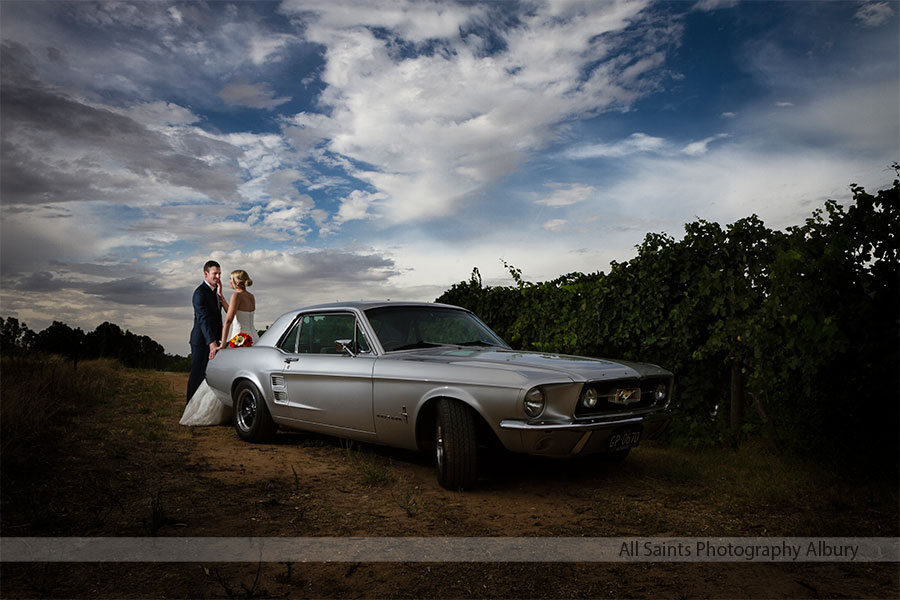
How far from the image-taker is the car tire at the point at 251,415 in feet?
22.7

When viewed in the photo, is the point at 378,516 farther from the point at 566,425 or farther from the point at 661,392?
the point at 661,392

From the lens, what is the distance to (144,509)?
434 centimetres

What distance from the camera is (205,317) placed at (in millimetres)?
8586

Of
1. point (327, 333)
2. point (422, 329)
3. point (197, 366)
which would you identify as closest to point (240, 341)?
point (197, 366)

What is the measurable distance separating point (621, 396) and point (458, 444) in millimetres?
1289

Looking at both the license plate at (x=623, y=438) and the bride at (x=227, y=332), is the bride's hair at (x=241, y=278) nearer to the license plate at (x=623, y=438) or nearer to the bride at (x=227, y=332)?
the bride at (x=227, y=332)

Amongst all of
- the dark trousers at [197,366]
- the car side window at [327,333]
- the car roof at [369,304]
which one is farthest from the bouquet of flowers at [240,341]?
the car roof at [369,304]

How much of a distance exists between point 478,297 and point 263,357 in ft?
13.4

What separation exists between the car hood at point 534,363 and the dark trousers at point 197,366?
4.38 m

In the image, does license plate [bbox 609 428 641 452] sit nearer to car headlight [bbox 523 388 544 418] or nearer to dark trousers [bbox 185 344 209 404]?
car headlight [bbox 523 388 544 418]

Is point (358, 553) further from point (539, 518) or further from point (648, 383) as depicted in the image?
point (648, 383)

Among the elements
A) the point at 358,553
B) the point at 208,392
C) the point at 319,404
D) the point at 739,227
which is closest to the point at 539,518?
the point at 358,553

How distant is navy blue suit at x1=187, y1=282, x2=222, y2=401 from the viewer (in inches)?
338

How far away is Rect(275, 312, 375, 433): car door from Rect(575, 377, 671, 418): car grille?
6.36 ft
